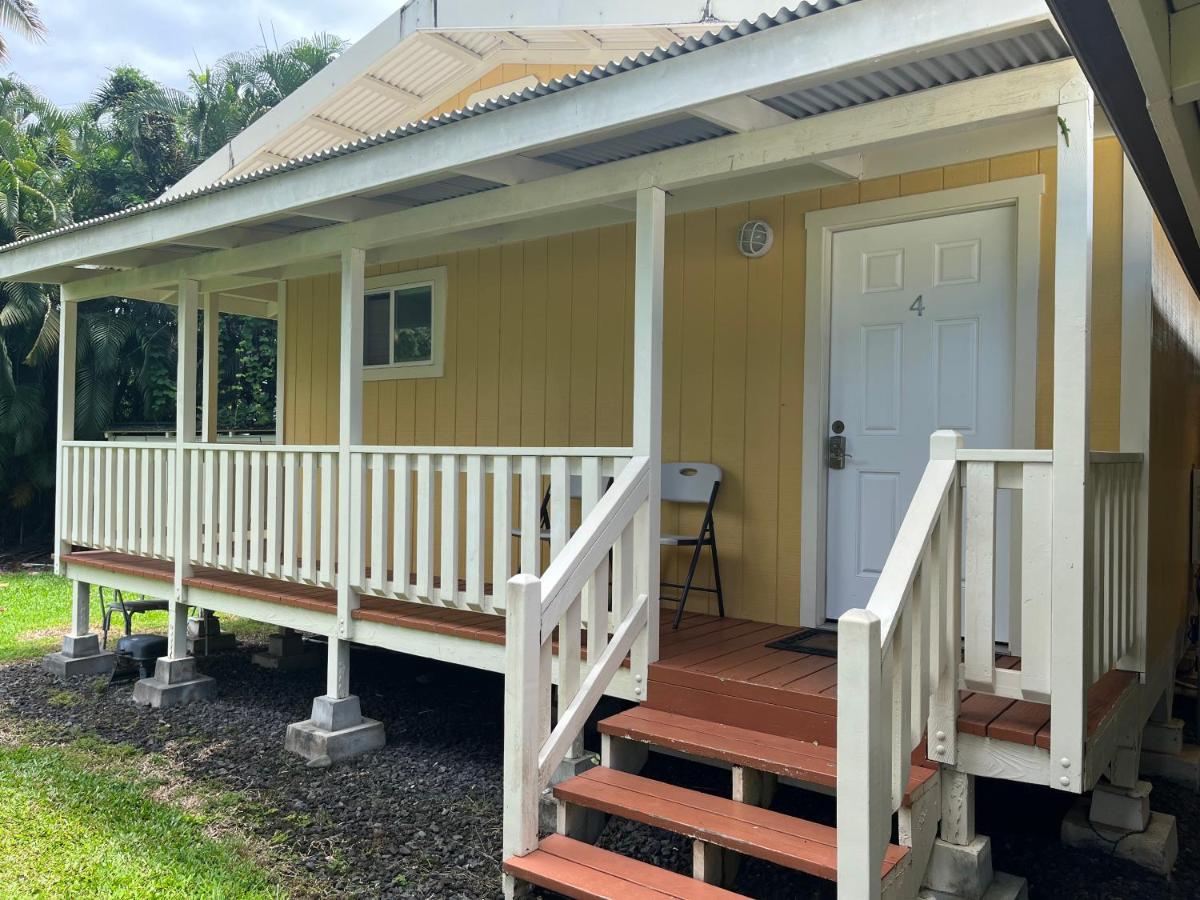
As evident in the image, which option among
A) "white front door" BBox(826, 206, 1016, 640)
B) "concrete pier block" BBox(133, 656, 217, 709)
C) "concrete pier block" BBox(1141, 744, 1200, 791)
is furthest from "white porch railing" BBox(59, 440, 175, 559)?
"concrete pier block" BBox(1141, 744, 1200, 791)

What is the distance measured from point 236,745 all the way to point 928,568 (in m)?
3.91

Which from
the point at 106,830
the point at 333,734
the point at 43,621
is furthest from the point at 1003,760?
the point at 43,621

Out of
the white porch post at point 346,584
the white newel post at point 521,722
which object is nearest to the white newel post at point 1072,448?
the white newel post at point 521,722

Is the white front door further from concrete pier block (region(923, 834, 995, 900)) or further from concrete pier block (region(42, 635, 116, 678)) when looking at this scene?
concrete pier block (region(42, 635, 116, 678))

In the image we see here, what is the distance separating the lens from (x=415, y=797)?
4.41 meters

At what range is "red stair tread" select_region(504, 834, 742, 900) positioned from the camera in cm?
284

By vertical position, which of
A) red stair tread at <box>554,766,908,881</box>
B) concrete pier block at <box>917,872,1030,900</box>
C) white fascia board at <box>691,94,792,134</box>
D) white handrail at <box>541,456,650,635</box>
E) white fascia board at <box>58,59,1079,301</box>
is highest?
white fascia board at <box>691,94,792,134</box>

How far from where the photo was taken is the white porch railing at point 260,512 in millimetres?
5160

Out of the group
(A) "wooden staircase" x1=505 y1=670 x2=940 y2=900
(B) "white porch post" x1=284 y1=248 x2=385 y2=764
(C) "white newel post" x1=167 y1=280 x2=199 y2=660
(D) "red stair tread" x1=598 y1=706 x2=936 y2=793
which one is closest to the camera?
(A) "wooden staircase" x1=505 y1=670 x2=940 y2=900

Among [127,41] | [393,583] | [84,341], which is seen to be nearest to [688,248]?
[393,583]

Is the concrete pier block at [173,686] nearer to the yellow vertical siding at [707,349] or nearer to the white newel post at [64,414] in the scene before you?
the white newel post at [64,414]

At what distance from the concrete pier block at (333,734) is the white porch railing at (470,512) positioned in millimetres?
639

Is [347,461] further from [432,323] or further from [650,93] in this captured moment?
[650,93]

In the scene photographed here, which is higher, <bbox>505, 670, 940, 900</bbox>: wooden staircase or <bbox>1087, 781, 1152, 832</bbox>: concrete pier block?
<bbox>505, 670, 940, 900</bbox>: wooden staircase
